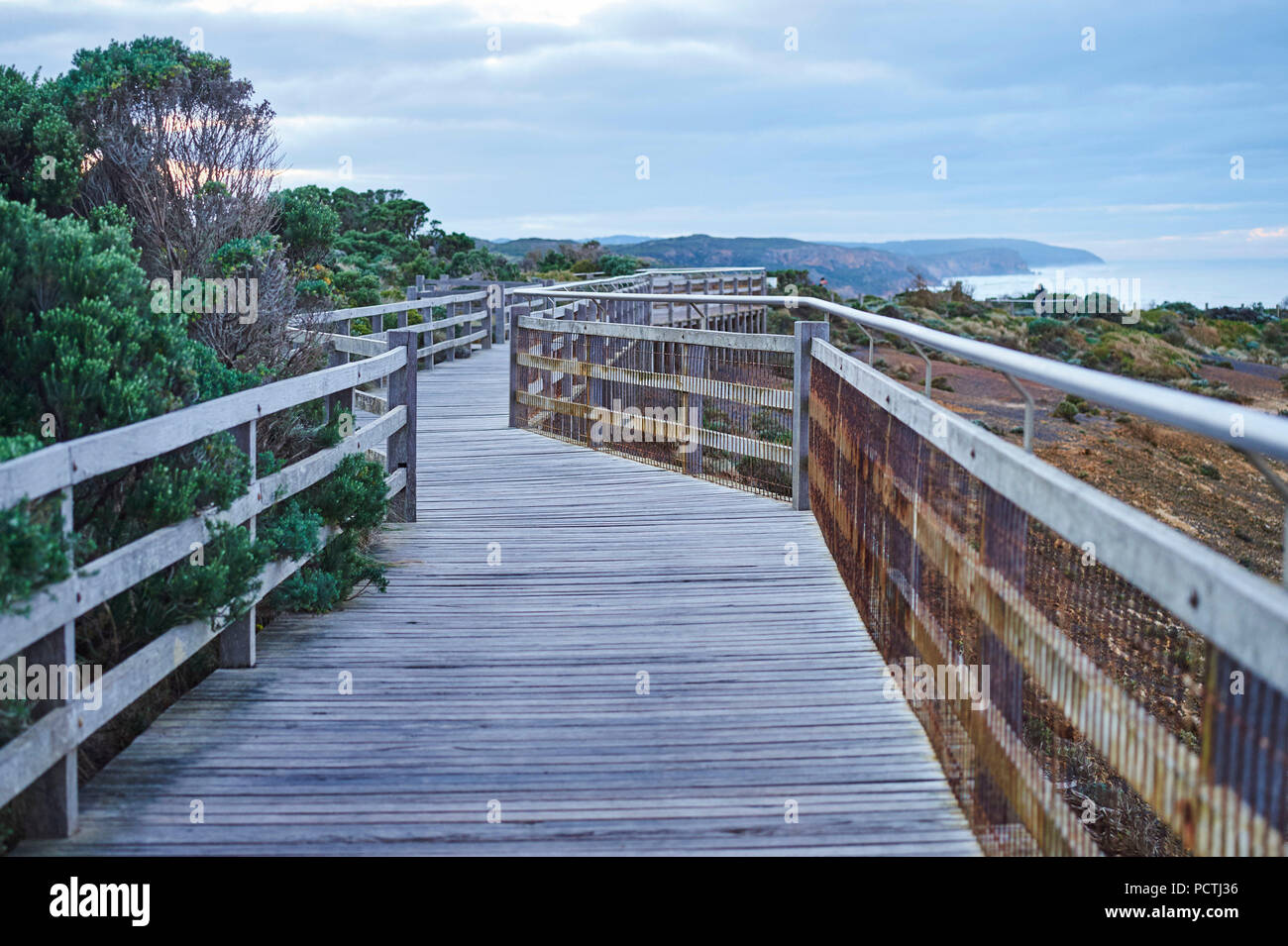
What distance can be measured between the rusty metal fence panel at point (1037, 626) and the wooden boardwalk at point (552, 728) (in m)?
0.27

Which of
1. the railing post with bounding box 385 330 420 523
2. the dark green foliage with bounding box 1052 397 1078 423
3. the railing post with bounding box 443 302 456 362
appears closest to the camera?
the railing post with bounding box 385 330 420 523

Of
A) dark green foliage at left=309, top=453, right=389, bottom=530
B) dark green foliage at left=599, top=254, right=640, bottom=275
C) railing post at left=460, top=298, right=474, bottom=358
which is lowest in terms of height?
dark green foliage at left=309, top=453, right=389, bottom=530

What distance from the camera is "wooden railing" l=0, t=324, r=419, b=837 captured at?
2.92 meters

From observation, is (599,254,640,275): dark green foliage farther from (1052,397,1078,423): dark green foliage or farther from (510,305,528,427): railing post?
(510,305,528,427): railing post

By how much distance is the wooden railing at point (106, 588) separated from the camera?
2916mm

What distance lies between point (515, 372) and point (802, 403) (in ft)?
16.8

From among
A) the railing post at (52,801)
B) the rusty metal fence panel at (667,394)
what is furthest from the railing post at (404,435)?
the railing post at (52,801)

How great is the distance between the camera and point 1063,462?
2048cm

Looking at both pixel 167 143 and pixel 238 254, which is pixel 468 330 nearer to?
pixel 167 143

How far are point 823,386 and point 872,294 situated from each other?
4894 cm

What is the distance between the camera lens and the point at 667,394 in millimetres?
9531

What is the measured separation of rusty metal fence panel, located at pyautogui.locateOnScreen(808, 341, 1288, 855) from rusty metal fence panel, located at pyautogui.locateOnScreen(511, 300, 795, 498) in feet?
8.40

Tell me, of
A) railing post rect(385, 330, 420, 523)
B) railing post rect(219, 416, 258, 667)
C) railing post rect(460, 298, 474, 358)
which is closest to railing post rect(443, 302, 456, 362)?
railing post rect(460, 298, 474, 358)
